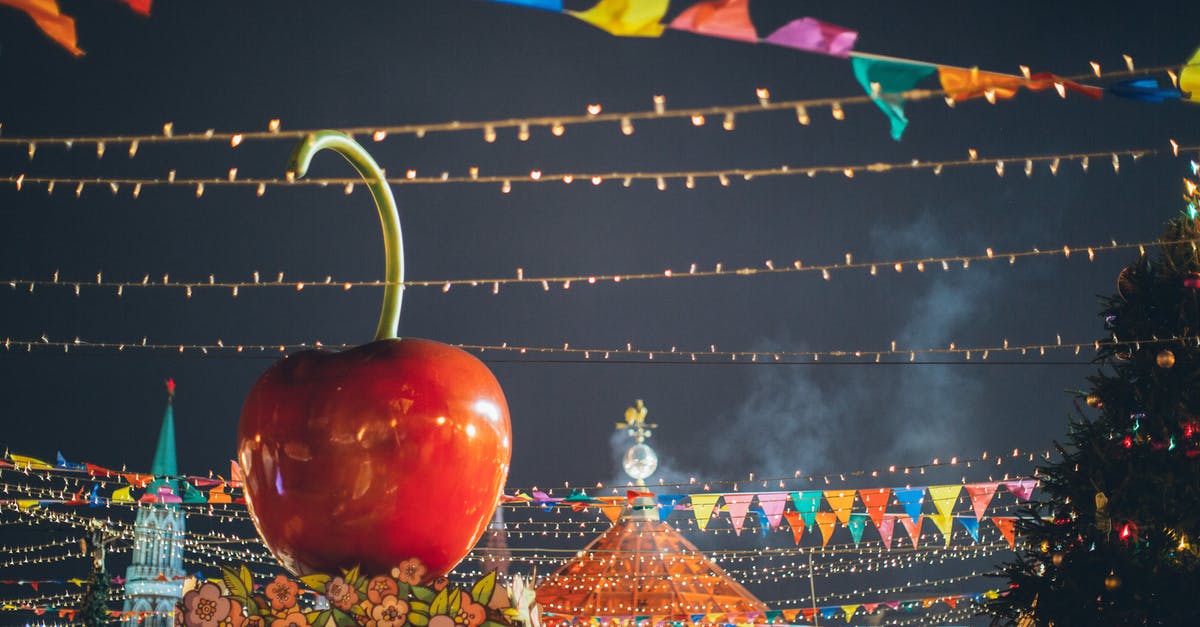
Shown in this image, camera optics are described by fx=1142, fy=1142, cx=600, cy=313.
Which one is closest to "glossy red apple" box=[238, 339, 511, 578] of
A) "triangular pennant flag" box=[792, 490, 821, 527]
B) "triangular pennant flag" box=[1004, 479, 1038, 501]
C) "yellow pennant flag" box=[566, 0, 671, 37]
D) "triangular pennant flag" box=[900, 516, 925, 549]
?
"yellow pennant flag" box=[566, 0, 671, 37]

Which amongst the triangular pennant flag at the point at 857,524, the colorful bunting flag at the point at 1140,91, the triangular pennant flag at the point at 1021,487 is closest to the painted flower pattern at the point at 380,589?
the colorful bunting flag at the point at 1140,91

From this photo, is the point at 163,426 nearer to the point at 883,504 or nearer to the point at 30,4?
the point at 883,504

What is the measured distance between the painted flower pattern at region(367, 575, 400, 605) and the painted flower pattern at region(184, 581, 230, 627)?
31 centimetres

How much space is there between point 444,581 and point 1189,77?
3.31m

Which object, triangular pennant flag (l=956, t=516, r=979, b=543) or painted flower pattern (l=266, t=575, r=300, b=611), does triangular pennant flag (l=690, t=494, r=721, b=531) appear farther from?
painted flower pattern (l=266, t=575, r=300, b=611)

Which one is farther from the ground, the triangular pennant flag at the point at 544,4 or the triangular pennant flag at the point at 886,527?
the triangular pennant flag at the point at 886,527

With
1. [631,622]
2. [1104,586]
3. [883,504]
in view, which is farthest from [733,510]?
[1104,586]

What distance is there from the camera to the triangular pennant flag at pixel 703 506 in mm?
13305

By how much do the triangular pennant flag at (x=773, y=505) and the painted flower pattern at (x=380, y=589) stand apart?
11432mm

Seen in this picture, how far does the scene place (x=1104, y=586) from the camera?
24.6 feet

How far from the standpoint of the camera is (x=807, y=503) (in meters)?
13.3

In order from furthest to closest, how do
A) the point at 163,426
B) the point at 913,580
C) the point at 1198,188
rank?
the point at 163,426 < the point at 913,580 < the point at 1198,188

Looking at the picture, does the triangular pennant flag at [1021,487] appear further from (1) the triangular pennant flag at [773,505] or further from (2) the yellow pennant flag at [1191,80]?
(2) the yellow pennant flag at [1191,80]

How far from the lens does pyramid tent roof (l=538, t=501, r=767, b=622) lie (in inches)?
712
